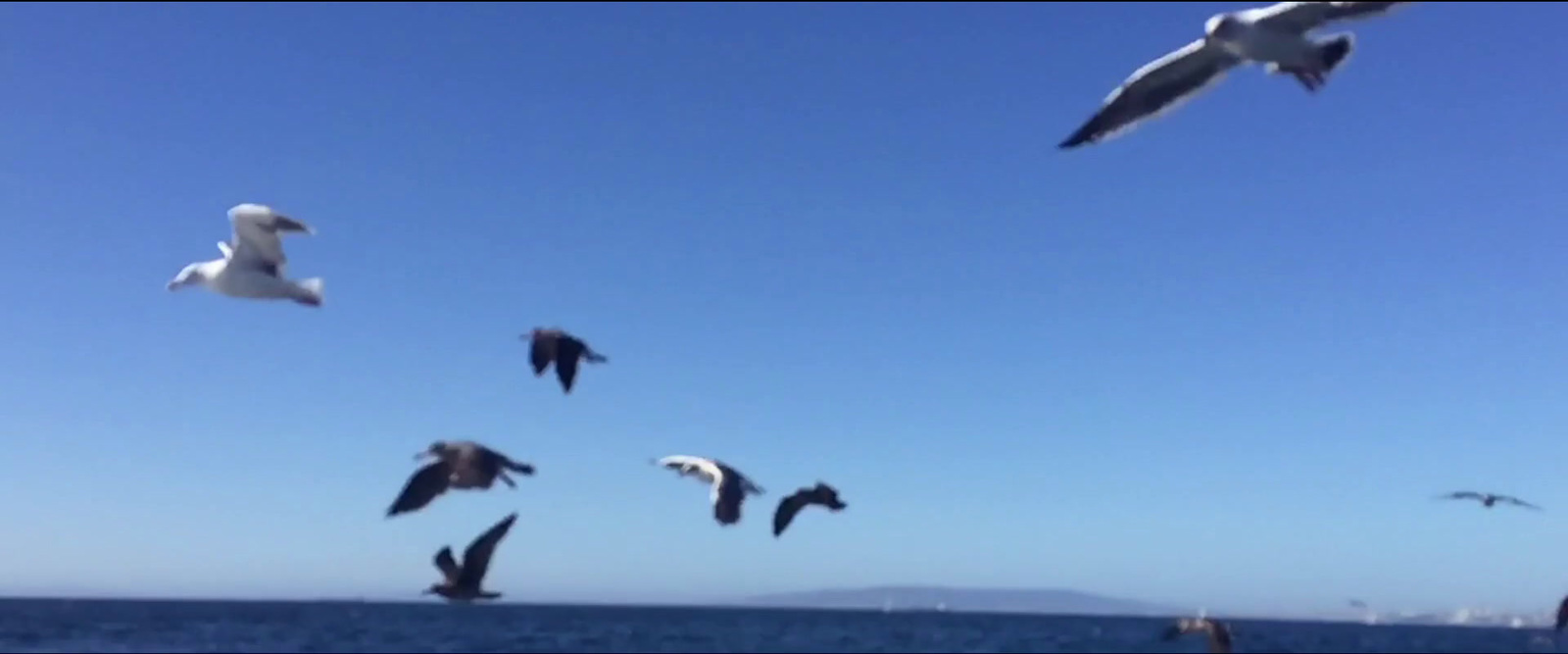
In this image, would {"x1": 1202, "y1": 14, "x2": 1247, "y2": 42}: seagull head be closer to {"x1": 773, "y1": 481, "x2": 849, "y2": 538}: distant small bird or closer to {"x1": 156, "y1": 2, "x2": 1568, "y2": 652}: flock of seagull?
{"x1": 156, "y1": 2, "x2": 1568, "y2": 652}: flock of seagull

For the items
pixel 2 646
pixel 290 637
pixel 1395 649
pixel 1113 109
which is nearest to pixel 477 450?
pixel 1113 109

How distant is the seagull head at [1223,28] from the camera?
545 inches

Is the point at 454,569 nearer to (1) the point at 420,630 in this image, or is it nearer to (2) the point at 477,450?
(2) the point at 477,450

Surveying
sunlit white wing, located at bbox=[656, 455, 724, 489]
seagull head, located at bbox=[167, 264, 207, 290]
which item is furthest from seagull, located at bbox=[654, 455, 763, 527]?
seagull head, located at bbox=[167, 264, 207, 290]

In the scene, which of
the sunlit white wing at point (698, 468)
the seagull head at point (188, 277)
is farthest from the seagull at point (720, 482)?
the seagull head at point (188, 277)

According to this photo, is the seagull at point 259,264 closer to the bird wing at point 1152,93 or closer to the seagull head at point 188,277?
the seagull head at point 188,277

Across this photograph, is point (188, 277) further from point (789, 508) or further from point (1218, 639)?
point (1218, 639)

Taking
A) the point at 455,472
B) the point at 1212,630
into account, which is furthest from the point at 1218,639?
the point at 455,472

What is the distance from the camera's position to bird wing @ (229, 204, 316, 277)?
17.0 meters

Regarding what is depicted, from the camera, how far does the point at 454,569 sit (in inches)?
656

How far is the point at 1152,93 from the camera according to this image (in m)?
14.6

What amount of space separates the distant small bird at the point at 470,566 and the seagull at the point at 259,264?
2.82m

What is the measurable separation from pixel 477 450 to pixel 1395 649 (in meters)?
111

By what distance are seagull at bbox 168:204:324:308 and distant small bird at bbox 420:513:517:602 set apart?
2.82 metres
